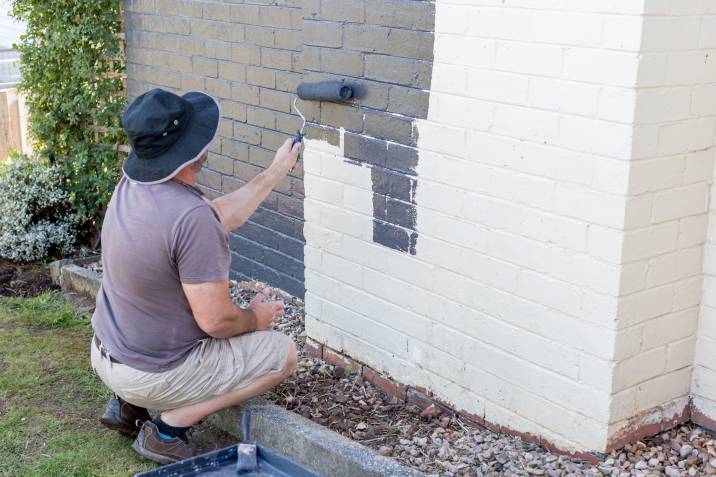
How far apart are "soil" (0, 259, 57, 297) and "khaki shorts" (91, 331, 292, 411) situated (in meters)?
2.84

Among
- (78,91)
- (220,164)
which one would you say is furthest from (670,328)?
(78,91)

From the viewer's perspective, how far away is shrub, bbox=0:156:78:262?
7.23 metres

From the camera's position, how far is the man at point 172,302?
370 centimetres

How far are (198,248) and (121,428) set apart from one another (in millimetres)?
1155

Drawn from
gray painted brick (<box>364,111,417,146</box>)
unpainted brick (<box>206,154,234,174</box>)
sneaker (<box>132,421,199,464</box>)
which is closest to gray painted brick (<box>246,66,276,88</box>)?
unpainted brick (<box>206,154,234,174</box>)

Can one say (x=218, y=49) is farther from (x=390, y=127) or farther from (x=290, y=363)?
(x=290, y=363)

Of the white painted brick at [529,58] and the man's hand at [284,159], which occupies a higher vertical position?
the white painted brick at [529,58]

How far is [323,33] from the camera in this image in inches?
175

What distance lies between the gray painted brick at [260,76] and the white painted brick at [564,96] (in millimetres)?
2554

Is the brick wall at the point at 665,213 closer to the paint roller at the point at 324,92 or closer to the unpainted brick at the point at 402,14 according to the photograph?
the unpainted brick at the point at 402,14

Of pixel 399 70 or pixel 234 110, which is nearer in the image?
pixel 399 70

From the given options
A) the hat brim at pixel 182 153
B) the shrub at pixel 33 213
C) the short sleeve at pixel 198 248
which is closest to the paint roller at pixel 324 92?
the hat brim at pixel 182 153

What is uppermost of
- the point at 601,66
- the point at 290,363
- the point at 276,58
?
the point at 601,66

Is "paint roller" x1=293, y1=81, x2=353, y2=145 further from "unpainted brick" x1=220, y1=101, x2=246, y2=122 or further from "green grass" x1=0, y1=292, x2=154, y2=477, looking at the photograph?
"green grass" x1=0, y1=292, x2=154, y2=477
